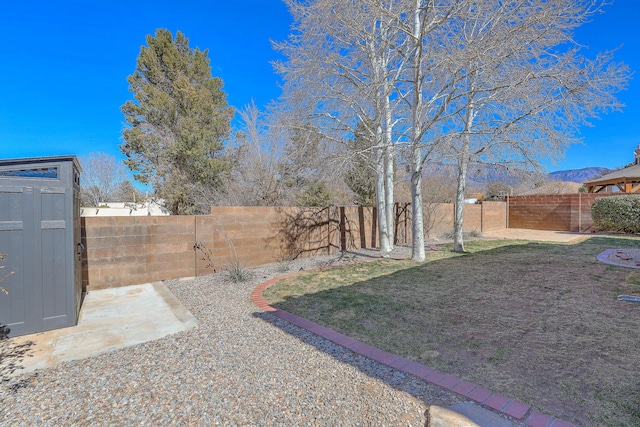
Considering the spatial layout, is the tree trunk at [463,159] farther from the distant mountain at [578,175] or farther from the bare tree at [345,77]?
the distant mountain at [578,175]

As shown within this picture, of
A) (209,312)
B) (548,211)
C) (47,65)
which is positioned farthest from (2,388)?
(548,211)

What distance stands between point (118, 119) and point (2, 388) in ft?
58.8

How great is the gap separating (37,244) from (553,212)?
827 inches

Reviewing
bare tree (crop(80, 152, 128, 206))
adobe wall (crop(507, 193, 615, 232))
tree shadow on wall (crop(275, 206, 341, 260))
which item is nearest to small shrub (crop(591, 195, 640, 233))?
adobe wall (crop(507, 193, 615, 232))

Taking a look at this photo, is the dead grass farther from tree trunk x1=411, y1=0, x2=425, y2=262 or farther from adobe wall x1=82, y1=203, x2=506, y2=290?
adobe wall x1=82, y1=203, x2=506, y2=290

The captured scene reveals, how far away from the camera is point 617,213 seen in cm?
1442

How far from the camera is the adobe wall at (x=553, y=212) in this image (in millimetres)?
16391

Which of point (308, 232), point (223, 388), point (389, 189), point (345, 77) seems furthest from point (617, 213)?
point (223, 388)

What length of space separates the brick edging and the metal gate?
9.19ft

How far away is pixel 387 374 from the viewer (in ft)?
9.43

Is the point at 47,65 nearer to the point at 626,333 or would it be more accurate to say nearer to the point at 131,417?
the point at 131,417

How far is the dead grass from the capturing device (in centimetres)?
260

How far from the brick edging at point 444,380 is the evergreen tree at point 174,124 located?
518 inches

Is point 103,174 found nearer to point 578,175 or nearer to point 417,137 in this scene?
point 417,137
